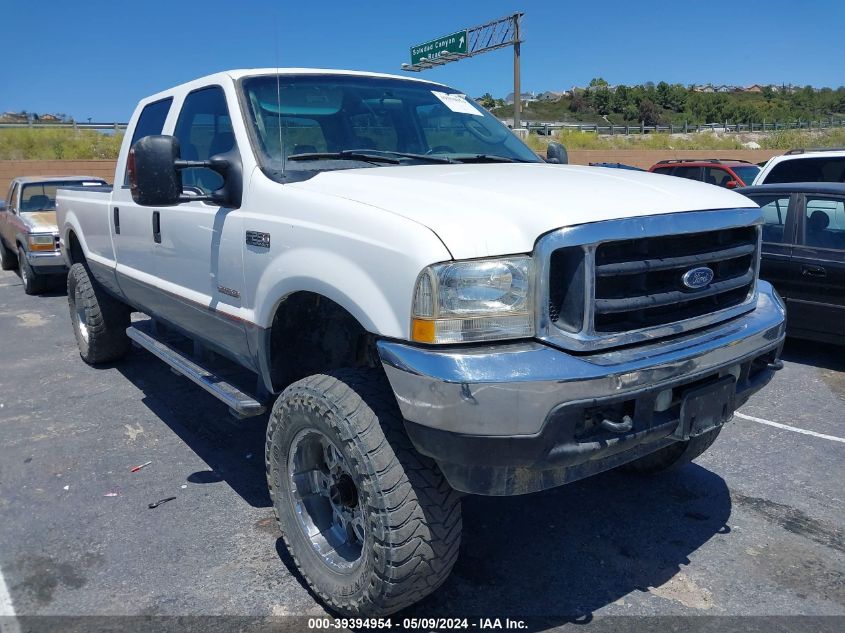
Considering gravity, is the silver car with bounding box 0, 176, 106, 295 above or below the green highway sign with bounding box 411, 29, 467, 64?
below

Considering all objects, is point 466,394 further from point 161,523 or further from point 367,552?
point 161,523

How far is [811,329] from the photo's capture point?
6207 mm

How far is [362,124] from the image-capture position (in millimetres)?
3674

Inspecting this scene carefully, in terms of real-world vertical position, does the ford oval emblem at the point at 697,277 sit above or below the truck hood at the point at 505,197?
below

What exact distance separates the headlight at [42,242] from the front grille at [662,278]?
950 centimetres

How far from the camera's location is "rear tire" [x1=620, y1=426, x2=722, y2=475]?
3619mm

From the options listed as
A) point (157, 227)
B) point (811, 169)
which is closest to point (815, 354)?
point (811, 169)

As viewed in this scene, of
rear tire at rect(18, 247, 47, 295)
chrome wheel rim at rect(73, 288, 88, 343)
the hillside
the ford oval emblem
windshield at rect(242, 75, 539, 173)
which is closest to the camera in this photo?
the ford oval emblem

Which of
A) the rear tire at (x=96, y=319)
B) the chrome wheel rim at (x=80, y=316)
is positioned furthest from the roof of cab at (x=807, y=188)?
the chrome wheel rim at (x=80, y=316)

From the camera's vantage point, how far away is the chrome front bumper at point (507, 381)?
2168mm

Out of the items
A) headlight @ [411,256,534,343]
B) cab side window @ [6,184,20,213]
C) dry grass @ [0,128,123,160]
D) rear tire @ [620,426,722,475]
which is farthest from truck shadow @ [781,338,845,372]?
dry grass @ [0,128,123,160]

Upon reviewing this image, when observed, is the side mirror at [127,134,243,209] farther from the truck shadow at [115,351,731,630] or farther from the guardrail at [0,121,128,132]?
the guardrail at [0,121,128,132]

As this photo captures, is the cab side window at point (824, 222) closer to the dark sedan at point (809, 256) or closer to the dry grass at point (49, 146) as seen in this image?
the dark sedan at point (809, 256)

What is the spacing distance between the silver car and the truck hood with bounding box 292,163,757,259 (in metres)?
7.65
